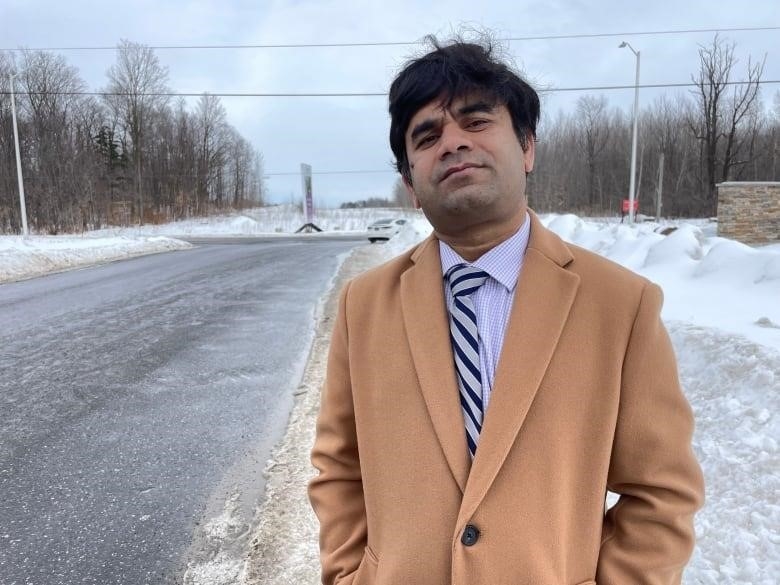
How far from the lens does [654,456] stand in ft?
4.07

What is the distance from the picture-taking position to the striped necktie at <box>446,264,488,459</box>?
1289 millimetres

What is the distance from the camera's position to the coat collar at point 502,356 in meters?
1.20

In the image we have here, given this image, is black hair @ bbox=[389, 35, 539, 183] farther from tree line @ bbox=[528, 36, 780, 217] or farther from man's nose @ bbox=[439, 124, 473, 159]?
tree line @ bbox=[528, 36, 780, 217]

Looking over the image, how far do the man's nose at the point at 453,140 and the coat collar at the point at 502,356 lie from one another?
0.95 ft

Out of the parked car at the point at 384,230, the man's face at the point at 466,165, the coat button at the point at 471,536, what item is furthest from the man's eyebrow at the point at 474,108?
the parked car at the point at 384,230

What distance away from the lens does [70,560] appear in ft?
9.62

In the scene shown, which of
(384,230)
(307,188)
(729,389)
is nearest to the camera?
(729,389)

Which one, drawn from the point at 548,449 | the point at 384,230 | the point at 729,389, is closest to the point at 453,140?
the point at 548,449

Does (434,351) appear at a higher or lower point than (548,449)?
higher

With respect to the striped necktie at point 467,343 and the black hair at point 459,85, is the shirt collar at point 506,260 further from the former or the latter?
the black hair at point 459,85

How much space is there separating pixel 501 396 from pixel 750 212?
1793cm

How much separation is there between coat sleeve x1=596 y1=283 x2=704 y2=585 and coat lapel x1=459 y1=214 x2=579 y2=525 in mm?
176

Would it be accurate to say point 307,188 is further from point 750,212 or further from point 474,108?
point 474,108

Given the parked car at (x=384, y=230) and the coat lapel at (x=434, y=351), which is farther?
the parked car at (x=384, y=230)
